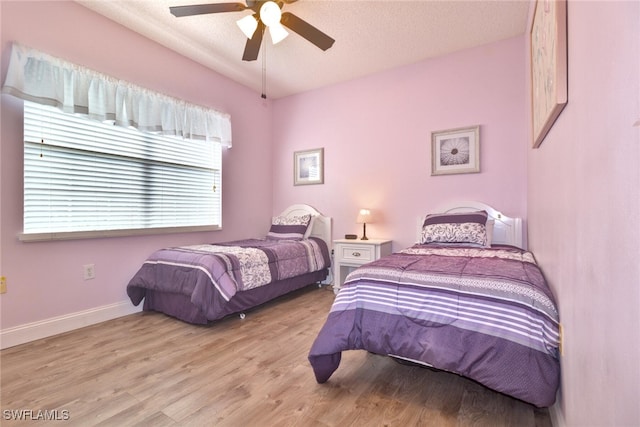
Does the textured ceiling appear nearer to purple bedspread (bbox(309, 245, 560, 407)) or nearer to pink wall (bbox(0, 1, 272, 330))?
pink wall (bbox(0, 1, 272, 330))

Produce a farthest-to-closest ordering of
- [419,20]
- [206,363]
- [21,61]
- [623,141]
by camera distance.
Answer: [419,20]
[21,61]
[206,363]
[623,141]

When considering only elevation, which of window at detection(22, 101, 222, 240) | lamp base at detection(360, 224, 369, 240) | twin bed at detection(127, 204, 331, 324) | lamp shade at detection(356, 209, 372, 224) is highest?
window at detection(22, 101, 222, 240)

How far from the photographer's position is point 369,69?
12.1ft

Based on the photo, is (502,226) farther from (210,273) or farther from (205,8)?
(205,8)

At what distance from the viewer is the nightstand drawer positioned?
132 inches

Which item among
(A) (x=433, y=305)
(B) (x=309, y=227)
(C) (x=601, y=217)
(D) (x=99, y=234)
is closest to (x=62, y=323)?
(D) (x=99, y=234)

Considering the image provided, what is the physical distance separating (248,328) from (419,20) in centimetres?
308

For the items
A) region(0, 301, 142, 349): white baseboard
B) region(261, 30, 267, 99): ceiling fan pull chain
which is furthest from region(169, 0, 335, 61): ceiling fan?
region(0, 301, 142, 349): white baseboard

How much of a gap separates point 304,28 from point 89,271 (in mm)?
2670

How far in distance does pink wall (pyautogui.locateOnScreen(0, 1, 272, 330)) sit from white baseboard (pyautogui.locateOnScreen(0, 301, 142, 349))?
0.14 feet

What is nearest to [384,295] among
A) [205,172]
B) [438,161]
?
[438,161]

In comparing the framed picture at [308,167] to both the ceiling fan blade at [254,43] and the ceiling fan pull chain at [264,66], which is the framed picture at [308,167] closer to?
the ceiling fan pull chain at [264,66]

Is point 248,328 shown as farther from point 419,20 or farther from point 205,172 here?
point 419,20

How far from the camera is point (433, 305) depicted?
151 centimetres
